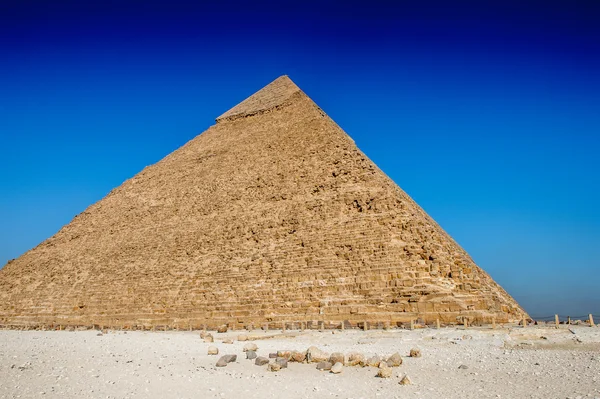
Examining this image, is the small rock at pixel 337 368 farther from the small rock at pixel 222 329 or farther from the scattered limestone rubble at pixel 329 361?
the small rock at pixel 222 329

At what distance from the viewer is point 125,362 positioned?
A: 8.00 m

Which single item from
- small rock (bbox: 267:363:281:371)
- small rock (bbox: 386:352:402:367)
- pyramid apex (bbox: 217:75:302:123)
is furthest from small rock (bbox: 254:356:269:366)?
pyramid apex (bbox: 217:75:302:123)

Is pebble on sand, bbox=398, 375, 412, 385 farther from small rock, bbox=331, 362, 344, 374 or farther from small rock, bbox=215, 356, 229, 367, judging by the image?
small rock, bbox=215, 356, 229, 367

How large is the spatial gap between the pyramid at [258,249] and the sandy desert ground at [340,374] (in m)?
2.27

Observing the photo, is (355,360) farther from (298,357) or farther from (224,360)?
(224,360)

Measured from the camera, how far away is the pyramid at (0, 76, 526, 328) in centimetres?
1280

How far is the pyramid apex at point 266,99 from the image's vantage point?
86.5 ft

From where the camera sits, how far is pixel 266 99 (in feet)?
90.6

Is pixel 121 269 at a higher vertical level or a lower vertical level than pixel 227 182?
lower

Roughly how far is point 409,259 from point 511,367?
616cm

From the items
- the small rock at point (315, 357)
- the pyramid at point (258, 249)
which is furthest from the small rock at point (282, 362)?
the pyramid at point (258, 249)

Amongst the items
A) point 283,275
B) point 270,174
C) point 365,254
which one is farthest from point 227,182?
point 365,254

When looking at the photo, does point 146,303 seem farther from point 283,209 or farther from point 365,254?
point 365,254

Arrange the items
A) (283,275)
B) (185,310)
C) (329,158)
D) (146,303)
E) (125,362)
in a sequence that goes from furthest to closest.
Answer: (329,158) < (146,303) < (185,310) < (283,275) < (125,362)
